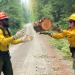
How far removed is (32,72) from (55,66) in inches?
73.2

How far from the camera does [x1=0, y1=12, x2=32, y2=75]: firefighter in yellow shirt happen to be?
7949mm

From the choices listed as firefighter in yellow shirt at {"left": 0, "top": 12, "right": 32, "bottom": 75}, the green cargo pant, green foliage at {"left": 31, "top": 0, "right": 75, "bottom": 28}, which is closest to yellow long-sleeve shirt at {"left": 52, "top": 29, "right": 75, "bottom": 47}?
firefighter in yellow shirt at {"left": 0, "top": 12, "right": 32, "bottom": 75}

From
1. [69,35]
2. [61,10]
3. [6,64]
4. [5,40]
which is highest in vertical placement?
[5,40]

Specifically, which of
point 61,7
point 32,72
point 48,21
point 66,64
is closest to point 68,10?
point 61,7

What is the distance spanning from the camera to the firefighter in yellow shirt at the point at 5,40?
7.95 m

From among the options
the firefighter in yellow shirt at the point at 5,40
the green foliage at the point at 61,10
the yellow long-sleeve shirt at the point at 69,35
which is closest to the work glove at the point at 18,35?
the firefighter in yellow shirt at the point at 5,40

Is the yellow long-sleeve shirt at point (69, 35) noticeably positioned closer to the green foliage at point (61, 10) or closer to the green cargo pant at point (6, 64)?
the green cargo pant at point (6, 64)

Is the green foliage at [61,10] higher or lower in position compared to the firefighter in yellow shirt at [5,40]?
Answer: lower

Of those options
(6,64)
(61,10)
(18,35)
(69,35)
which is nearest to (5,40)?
(18,35)

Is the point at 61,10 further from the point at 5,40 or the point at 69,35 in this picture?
the point at 5,40

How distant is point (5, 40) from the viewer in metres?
7.90

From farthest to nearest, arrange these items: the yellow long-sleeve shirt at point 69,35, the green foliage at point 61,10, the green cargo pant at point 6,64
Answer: the green foliage at point 61,10, the yellow long-sleeve shirt at point 69,35, the green cargo pant at point 6,64

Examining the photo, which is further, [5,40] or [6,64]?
[6,64]

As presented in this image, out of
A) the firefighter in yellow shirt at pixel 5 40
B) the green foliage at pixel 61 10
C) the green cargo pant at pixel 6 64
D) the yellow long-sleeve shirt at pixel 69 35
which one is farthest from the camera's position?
the green foliage at pixel 61 10
